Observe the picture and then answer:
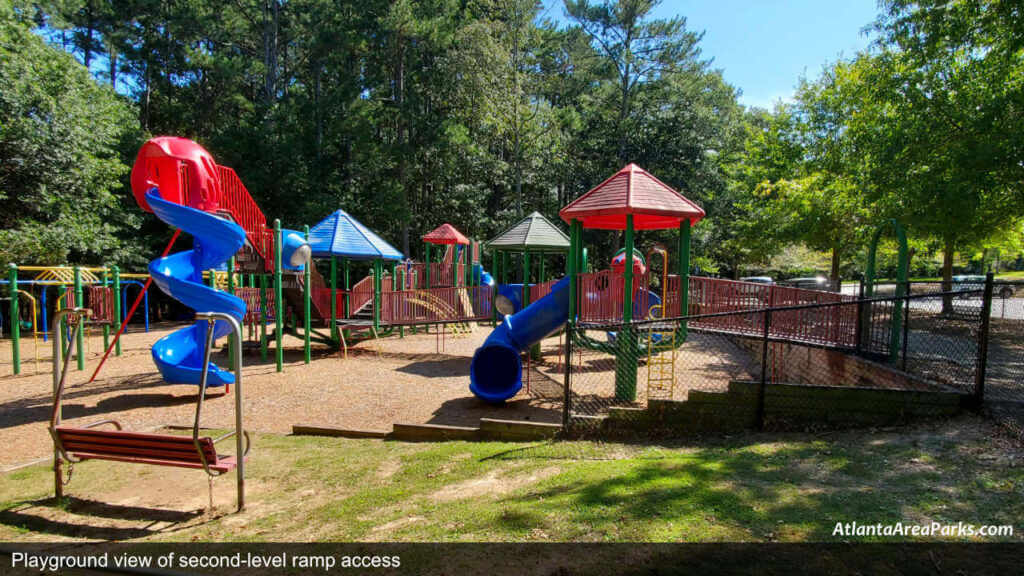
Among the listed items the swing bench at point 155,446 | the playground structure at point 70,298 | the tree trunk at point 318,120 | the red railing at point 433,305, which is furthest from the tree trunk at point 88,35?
the swing bench at point 155,446

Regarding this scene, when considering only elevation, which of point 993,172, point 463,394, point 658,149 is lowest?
point 463,394

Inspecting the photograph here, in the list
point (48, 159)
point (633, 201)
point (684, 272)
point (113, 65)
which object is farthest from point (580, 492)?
point (113, 65)

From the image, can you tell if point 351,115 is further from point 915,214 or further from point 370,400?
point 915,214

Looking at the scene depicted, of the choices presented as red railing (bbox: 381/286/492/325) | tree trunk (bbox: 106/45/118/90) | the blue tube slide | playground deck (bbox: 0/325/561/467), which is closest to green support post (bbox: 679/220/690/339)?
the blue tube slide

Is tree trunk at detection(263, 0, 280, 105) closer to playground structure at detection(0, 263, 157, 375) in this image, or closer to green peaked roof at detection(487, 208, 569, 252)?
playground structure at detection(0, 263, 157, 375)

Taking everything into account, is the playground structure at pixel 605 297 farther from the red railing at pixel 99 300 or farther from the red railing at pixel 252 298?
the red railing at pixel 99 300

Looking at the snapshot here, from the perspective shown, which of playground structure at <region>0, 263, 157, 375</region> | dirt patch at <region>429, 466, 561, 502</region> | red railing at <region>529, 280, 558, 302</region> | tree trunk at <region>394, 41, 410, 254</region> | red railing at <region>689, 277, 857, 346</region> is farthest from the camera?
tree trunk at <region>394, 41, 410, 254</region>

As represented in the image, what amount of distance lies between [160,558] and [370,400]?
5.55 m

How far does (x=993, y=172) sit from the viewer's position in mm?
10594

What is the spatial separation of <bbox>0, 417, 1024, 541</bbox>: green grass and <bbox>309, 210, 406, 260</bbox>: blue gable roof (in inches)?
352

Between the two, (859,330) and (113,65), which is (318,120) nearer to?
(113,65)

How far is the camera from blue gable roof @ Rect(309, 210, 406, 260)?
14.3 m

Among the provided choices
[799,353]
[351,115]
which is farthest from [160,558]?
[351,115]

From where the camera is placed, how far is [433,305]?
15.0m
